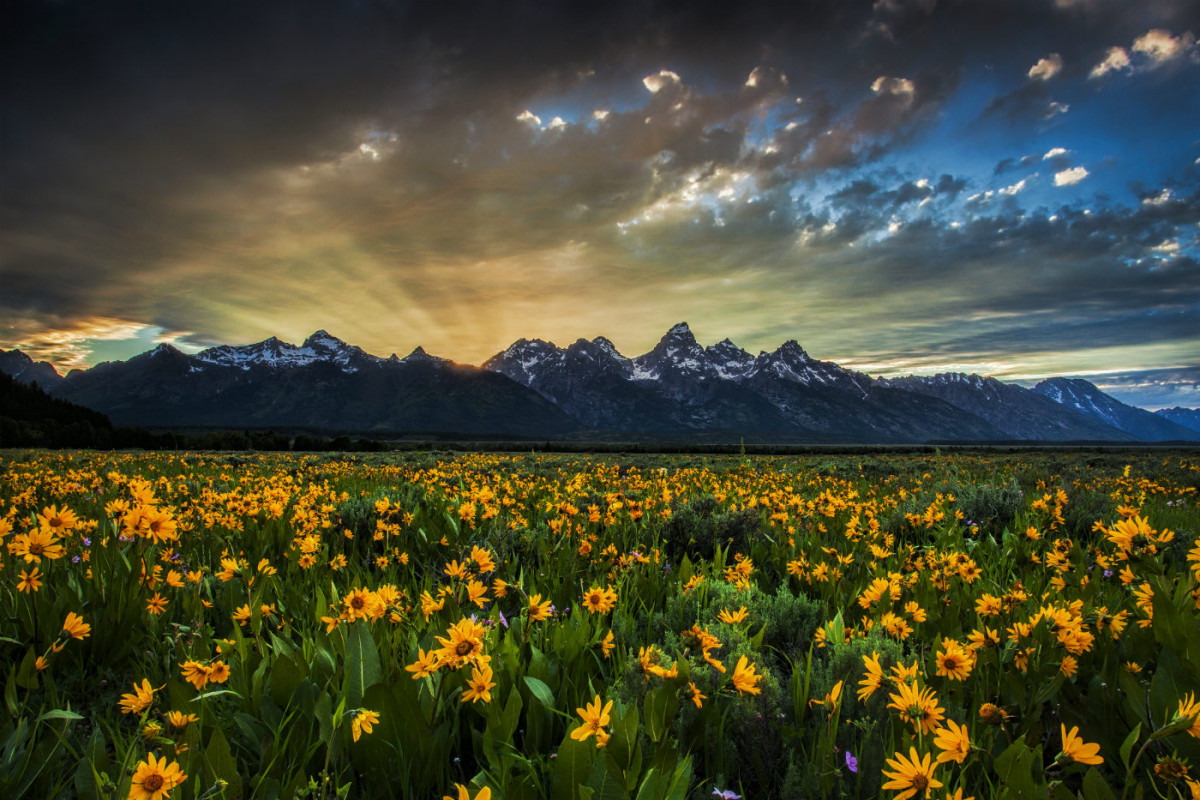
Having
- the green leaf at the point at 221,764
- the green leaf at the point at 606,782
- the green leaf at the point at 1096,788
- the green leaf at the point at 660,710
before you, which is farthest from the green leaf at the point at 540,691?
the green leaf at the point at 1096,788

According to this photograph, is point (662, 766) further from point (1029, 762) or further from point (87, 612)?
point (87, 612)

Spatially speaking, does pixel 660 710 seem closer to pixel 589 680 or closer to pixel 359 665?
pixel 589 680

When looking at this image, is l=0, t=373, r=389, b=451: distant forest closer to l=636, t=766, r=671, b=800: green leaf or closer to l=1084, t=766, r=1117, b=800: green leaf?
l=636, t=766, r=671, b=800: green leaf

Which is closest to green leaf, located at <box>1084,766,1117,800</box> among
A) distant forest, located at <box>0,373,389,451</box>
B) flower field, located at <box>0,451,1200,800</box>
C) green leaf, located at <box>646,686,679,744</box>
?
flower field, located at <box>0,451,1200,800</box>

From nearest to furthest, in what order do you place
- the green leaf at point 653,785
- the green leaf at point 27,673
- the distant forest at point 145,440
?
the green leaf at point 653,785 → the green leaf at point 27,673 → the distant forest at point 145,440

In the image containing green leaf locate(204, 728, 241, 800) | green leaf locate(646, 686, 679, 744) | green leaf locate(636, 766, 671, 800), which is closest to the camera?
green leaf locate(636, 766, 671, 800)

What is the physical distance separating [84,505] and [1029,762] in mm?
8790

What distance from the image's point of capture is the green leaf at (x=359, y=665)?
78.5 inches

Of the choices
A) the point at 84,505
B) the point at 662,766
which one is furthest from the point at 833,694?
the point at 84,505

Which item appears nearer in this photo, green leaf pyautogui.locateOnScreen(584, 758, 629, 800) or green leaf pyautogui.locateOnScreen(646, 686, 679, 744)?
green leaf pyautogui.locateOnScreen(584, 758, 629, 800)

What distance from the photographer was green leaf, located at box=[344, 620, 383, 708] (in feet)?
6.55

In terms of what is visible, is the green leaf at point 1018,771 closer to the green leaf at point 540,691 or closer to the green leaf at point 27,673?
the green leaf at point 540,691

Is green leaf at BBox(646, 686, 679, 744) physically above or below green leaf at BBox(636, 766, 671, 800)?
above

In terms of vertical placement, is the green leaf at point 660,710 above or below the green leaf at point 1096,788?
above
